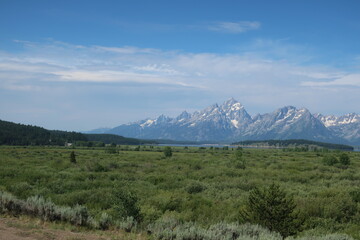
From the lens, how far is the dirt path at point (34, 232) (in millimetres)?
7871

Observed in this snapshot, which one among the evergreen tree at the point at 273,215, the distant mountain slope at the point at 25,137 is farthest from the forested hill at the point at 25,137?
the evergreen tree at the point at 273,215

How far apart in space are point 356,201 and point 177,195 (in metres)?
10.1

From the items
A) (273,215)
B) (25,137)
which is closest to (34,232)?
(273,215)

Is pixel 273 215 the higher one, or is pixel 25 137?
pixel 273 215

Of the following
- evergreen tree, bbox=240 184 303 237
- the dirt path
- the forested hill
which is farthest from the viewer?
the forested hill

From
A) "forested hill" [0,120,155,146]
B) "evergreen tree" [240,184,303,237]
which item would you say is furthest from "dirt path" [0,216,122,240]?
"forested hill" [0,120,155,146]

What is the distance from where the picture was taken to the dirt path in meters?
7.87

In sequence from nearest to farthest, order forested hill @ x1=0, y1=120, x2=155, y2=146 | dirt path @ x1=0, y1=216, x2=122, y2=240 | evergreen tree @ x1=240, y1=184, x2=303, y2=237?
dirt path @ x1=0, y1=216, x2=122, y2=240
evergreen tree @ x1=240, y1=184, x2=303, y2=237
forested hill @ x1=0, y1=120, x2=155, y2=146

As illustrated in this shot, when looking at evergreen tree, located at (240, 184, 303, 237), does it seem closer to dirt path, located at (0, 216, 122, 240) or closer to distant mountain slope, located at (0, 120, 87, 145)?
dirt path, located at (0, 216, 122, 240)

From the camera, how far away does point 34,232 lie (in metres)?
8.28

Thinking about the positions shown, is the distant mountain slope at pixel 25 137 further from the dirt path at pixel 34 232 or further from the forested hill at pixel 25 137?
the dirt path at pixel 34 232

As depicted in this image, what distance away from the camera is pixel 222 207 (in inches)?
584

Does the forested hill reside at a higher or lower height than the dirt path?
lower

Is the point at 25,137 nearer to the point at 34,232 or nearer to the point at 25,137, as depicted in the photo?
the point at 25,137
